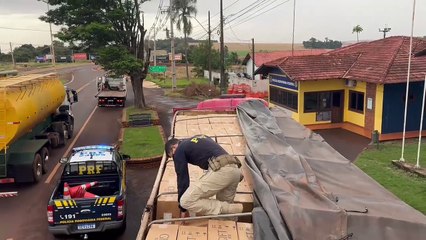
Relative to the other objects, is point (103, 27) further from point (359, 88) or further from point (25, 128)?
point (359, 88)

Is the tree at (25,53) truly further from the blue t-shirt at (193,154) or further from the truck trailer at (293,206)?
the blue t-shirt at (193,154)

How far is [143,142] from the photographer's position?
1856 cm

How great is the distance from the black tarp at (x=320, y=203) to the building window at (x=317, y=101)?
49.1 feet

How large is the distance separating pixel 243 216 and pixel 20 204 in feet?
32.6

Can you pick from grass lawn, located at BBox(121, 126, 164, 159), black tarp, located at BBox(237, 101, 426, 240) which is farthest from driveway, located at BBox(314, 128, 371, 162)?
black tarp, located at BBox(237, 101, 426, 240)

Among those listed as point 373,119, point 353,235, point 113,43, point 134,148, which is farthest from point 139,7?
point 353,235

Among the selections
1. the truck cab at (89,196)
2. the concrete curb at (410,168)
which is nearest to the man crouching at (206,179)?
the truck cab at (89,196)

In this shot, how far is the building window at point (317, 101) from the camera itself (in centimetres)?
2130

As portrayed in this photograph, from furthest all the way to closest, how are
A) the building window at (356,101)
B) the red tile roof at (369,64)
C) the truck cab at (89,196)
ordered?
the building window at (356,101), the red tile roof at (369,64), the truck cab at (89,196)

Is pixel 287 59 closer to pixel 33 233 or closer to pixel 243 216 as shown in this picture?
pixel 33 233

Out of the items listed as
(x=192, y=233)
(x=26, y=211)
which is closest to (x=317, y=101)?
(x=26, y=211)

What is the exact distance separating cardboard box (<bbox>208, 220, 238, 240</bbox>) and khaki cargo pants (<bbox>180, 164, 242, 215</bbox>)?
22 cm

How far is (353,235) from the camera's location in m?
4.20

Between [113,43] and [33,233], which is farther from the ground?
[113,43]
